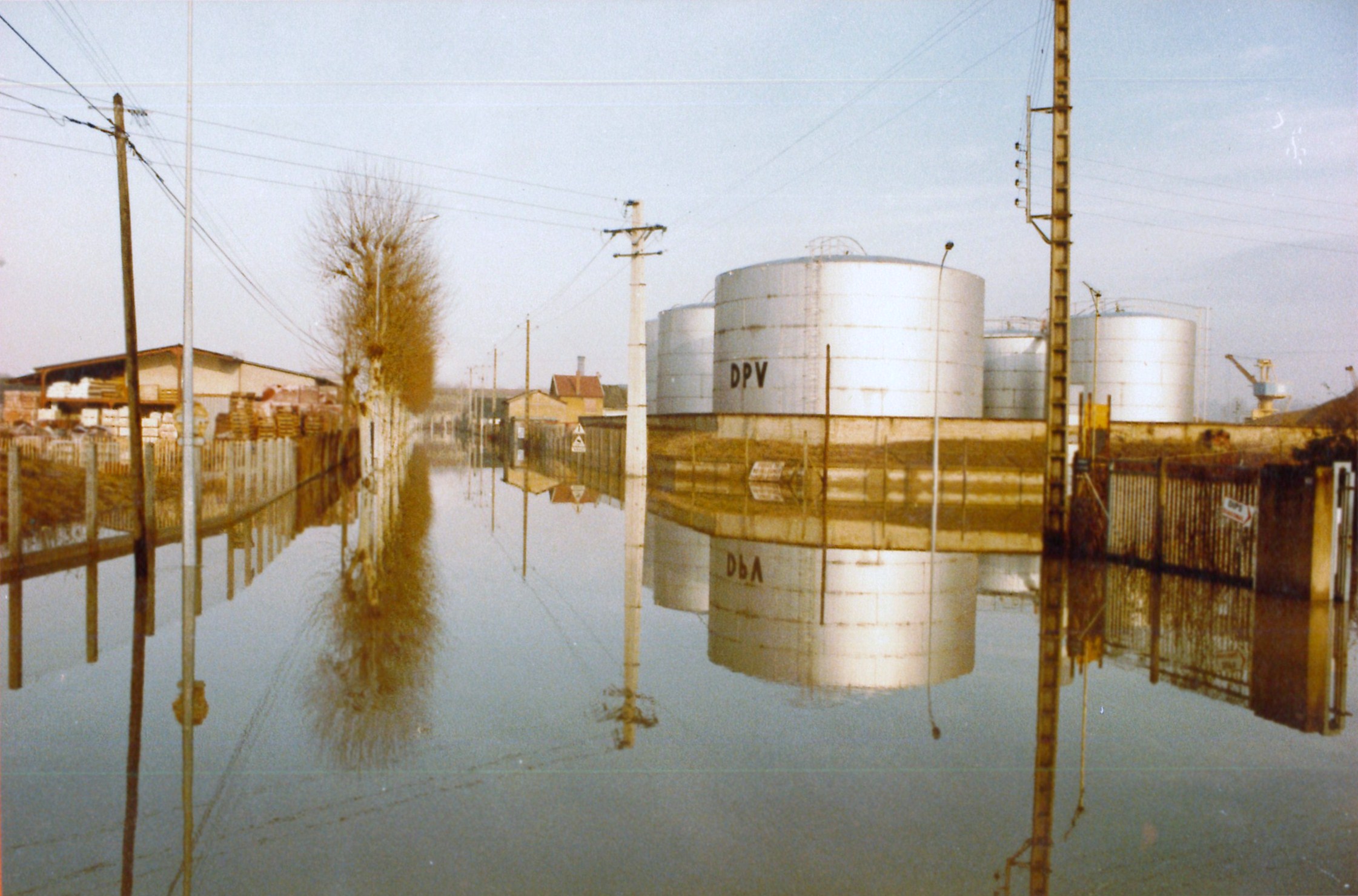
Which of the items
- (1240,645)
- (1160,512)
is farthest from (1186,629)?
(1160,512)

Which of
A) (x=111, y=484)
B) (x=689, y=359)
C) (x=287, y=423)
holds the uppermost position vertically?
(x=689, y=359)

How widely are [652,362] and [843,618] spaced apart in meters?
52.6

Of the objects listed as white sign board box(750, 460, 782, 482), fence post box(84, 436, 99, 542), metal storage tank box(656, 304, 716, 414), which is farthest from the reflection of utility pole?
metal storage tank box(656, 304, 716, 414)

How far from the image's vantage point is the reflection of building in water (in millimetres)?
8406

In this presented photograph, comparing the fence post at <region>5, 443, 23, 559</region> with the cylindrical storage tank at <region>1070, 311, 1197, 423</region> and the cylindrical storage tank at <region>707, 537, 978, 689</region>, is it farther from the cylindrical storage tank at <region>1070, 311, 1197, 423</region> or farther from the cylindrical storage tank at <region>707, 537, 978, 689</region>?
the cylindrical storage tank at <region>1070, 311, 1197, 423</region>

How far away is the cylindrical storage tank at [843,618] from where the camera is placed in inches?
374

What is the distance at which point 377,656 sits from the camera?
9305 millimetres

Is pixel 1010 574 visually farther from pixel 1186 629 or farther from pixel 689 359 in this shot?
pixel 689 359

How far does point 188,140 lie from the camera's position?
48.4ft

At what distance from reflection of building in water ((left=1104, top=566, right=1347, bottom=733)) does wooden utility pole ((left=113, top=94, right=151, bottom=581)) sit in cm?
1371

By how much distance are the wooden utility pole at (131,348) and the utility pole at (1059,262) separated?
1458 centimetres

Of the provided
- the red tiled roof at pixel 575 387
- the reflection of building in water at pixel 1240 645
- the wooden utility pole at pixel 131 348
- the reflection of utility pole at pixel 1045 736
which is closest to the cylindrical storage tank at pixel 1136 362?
the reflection of building in water at pixel 1240 645

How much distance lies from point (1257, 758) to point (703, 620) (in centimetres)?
622

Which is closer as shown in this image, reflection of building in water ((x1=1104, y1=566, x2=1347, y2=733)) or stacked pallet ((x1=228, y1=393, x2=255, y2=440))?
reflection of building in water ((x1=1104, y1=566, x2=1347, y2=733))
